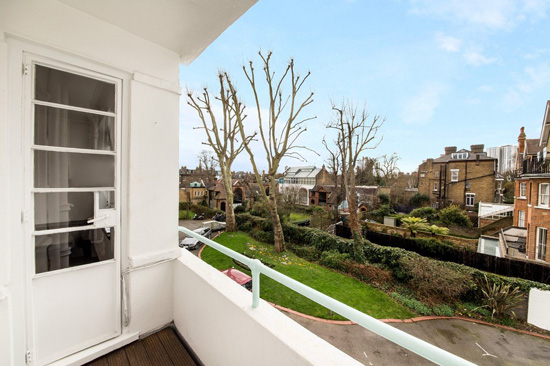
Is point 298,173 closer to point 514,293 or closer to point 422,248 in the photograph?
point 422,248

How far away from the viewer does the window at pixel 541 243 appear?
26.4 feet

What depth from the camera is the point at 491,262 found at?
24.5 feet

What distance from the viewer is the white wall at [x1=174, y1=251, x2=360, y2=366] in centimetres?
84

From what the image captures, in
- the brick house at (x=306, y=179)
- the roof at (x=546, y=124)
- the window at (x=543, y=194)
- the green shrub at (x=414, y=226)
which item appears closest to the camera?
the window at (x=543, y=194)

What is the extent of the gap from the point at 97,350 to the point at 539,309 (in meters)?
9.02

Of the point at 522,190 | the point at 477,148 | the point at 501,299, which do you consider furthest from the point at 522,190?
the point at 477,148

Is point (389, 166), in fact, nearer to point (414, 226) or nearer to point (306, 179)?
point (306, 179)

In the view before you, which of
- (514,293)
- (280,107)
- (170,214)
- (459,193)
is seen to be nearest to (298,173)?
(459,193)

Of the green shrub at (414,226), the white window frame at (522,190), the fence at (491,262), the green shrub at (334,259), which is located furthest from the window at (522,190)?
the green shrub at (334,259)

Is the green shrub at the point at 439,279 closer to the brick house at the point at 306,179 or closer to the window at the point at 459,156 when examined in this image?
the window at the point at 459,156

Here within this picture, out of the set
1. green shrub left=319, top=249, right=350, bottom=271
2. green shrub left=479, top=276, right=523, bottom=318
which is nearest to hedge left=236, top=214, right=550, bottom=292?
green shrub left=319, top=249, right=350, bottom=271

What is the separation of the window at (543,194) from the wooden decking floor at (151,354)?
516 inches

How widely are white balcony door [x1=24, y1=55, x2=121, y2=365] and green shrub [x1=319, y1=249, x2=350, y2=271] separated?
7550mm

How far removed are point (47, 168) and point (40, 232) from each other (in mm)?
399
